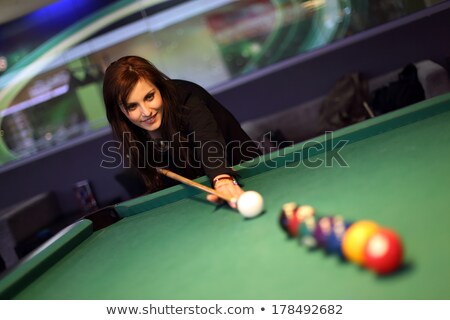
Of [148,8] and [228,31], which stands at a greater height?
[148,8]

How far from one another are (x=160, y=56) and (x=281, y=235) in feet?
14.7

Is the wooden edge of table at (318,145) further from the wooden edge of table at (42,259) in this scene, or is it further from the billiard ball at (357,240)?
the billiard ball at (357,240)

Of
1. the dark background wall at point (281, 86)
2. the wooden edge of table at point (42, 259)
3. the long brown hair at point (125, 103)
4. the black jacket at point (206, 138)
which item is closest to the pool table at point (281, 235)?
the wooden edge of table at point (42, 259)

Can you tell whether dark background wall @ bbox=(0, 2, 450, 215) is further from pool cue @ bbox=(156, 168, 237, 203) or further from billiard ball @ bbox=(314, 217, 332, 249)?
billiard ball @ bbox=(314, 217, 332, 249)

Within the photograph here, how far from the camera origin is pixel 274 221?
1.38m

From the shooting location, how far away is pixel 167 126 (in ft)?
7.23

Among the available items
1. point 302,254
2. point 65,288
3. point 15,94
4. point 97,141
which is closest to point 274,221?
point 302,254

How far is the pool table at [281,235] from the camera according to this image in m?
0.97

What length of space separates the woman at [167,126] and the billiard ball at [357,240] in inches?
32.6

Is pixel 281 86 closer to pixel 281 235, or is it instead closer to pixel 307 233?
pixel 281 235

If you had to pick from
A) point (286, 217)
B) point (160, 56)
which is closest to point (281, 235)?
point (286, 217)

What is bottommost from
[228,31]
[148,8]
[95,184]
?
[95,184]

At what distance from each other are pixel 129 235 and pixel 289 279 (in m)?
0.87
